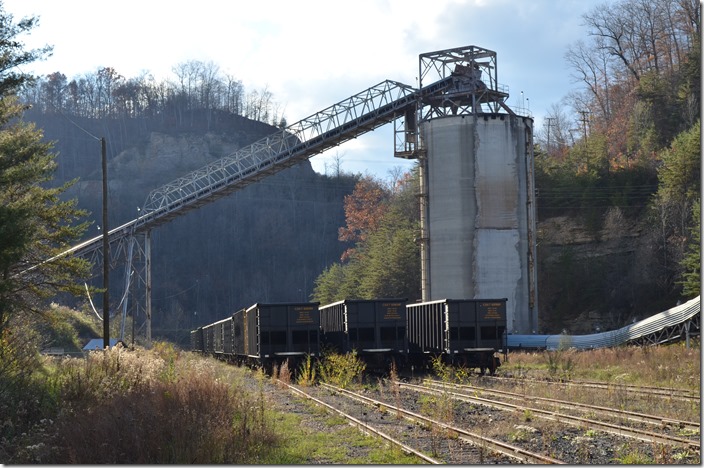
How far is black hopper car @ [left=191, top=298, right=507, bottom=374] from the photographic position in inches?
1248

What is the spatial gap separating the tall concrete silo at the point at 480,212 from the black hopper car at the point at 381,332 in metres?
15.3

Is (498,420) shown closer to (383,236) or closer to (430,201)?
(430,201)

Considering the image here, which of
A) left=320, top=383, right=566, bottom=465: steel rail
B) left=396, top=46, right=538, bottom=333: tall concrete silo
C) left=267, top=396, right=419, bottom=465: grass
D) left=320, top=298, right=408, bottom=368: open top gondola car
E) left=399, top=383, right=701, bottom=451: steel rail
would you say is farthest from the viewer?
left=396, top=46, right=538, bottom=333: tall concrete silo

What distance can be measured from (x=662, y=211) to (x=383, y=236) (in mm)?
28564

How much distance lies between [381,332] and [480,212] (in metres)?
19.1

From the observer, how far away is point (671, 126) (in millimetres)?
70500

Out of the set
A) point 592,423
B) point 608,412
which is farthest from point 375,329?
point 592,423

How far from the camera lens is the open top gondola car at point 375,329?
32.8 m

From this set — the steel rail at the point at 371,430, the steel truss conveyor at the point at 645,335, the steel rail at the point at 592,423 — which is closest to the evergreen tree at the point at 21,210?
the steel rail at the point at 371,430

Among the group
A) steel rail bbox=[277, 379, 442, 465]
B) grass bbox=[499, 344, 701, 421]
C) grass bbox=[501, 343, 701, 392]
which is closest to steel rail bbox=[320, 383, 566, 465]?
steel rail bbox=[277, 379, 442, 465]

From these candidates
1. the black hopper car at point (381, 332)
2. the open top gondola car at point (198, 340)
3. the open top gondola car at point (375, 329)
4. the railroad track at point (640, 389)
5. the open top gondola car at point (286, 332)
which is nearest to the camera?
the railroad track at point (640, 389)

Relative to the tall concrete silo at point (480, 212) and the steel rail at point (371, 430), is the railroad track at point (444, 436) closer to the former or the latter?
the steel rail at point (371, 430)

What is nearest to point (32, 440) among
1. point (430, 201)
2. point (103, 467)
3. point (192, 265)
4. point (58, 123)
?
point (103, 467)

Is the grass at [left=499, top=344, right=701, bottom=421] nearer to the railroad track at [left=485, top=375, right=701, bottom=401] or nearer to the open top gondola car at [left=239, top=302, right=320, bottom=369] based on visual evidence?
the railroad track at [left=485, top=375, right=701, bottom=401]
